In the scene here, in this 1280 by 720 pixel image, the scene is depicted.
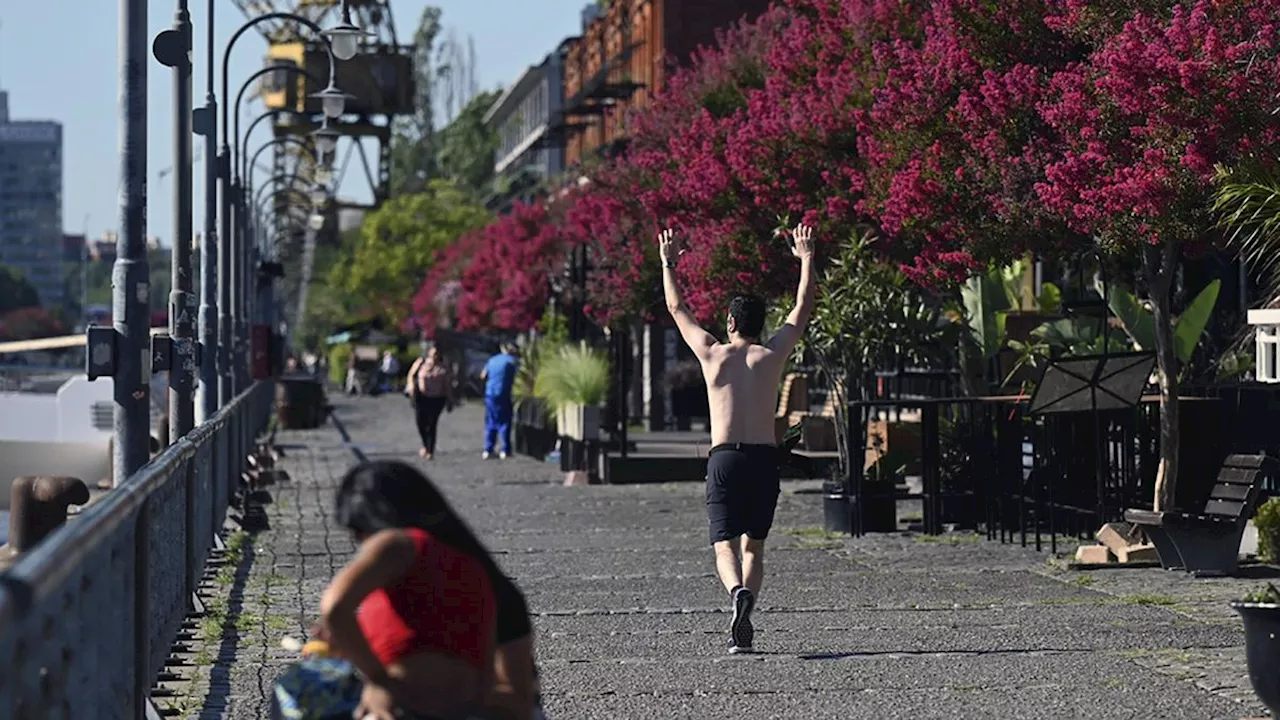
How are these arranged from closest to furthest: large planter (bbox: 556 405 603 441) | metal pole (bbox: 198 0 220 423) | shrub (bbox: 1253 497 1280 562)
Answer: shrub (bbox: 1253 497 1280 562)
metal pole (bbox: 198 0 220 423)
large planter (bbox: 556 405 603 441)

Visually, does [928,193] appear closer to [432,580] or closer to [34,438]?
[432,580]

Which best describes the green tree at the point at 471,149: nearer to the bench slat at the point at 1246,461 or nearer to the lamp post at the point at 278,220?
the lamp post at the point at 278,220

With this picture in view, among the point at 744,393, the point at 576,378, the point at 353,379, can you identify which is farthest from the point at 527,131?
the point at 744,393

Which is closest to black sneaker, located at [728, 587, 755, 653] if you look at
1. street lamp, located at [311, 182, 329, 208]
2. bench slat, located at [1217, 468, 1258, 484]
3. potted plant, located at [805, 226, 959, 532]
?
bench slat, located at [1217, 468, 1258, 484]

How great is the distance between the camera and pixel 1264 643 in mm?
8195

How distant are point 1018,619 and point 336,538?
299 inches

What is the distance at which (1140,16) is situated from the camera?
14.6 meters

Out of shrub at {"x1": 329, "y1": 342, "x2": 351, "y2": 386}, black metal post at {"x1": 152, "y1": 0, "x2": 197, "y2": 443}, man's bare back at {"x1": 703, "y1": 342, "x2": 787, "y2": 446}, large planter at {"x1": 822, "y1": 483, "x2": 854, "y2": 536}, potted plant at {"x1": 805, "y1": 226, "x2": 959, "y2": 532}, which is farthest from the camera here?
shrub at {"x1": 329, "y1": 342, "x2": 351, "y2": 386}

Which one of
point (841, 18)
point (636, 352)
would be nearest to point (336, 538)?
point (841, 18)

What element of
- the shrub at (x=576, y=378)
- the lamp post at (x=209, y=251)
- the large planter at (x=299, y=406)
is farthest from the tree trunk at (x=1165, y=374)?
the large planter at (x=299, y=406)

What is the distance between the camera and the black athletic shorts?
11430 millimetres

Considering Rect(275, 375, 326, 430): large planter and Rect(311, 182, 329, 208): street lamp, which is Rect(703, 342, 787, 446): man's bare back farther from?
Rect(311, 182, 329, 208): street lamp

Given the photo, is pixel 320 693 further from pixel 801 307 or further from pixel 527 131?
pixel 527 131

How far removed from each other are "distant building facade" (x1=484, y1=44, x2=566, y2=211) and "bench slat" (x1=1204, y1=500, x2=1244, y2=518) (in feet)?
192
